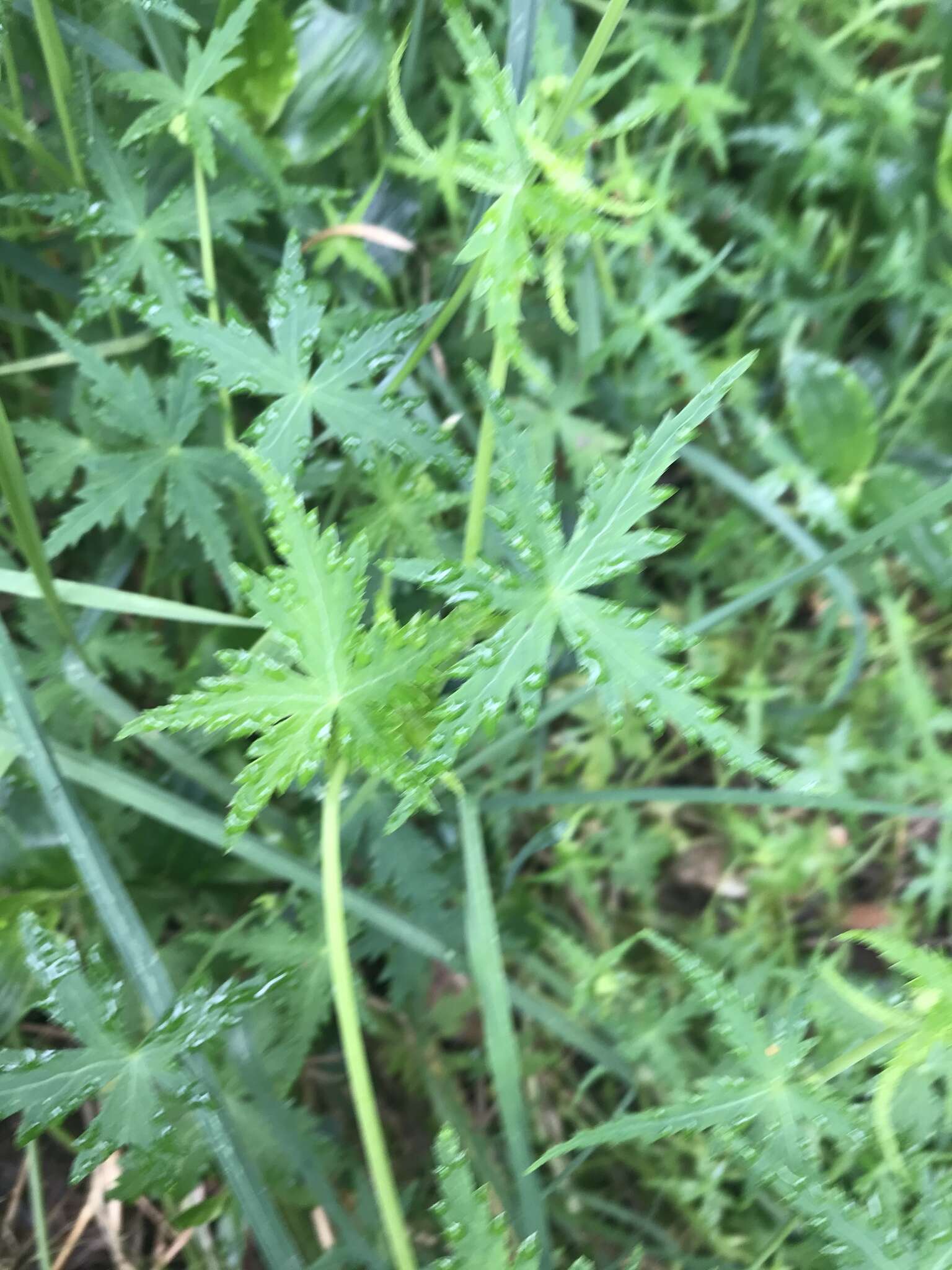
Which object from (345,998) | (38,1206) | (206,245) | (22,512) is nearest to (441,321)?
(206,245)

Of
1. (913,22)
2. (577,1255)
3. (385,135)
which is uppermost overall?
(385,135)

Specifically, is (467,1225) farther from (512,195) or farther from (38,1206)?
(512,195)

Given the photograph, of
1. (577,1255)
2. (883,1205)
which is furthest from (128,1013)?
(883,1205)

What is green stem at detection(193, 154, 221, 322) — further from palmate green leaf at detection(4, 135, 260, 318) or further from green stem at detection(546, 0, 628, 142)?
green stem at detection(546, 0, 628, 142)

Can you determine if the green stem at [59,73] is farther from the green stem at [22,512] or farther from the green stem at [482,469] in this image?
the green stem at [482,469]

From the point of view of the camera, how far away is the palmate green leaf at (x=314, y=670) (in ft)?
1.80

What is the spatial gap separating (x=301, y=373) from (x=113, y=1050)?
1.68 feet

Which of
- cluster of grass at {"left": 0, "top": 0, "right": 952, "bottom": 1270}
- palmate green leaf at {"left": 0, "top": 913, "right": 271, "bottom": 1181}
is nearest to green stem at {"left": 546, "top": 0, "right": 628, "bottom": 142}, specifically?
cluster of grass at {"left": 0, "top": 0, "right": 952, "bottom": 1270}

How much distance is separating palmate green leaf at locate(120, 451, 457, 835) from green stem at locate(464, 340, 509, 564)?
17 centimetres

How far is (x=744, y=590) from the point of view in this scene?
1198mm

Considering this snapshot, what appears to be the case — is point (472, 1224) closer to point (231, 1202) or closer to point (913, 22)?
point (231, 1202)

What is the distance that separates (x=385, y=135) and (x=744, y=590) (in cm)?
70

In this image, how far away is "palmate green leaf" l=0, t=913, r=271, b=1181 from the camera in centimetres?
60

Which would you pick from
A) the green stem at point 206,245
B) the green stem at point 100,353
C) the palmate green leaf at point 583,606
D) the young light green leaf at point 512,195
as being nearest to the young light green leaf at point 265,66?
the green stem at point 206,245
